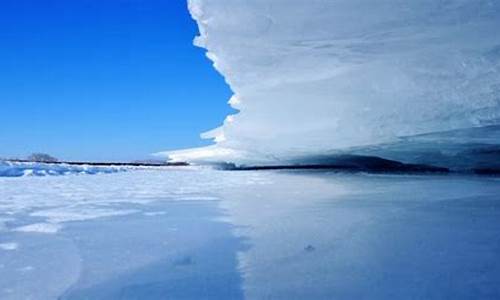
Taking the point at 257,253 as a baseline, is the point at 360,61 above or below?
above

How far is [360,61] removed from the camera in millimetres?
2857

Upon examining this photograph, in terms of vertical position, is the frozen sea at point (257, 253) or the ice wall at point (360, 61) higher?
the ice wall at point (360, 61)

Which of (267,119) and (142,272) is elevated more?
(267,119)

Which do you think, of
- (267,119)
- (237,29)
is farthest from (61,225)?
(267,119)

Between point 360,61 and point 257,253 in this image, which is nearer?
point 257,253

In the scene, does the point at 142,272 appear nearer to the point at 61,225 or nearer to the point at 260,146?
the point at 61,225

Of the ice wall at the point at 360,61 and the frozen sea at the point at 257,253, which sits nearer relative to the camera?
the frozen sea at the point at 257,253

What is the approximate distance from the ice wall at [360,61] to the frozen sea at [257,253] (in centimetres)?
102

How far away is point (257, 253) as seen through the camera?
125 centimetres

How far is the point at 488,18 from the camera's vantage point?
2.16m

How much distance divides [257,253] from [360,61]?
2.01m

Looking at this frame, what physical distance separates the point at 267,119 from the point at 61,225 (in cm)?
317

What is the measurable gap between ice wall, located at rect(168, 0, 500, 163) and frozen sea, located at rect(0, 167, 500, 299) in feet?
3.35

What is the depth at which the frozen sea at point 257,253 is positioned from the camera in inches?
36.5
